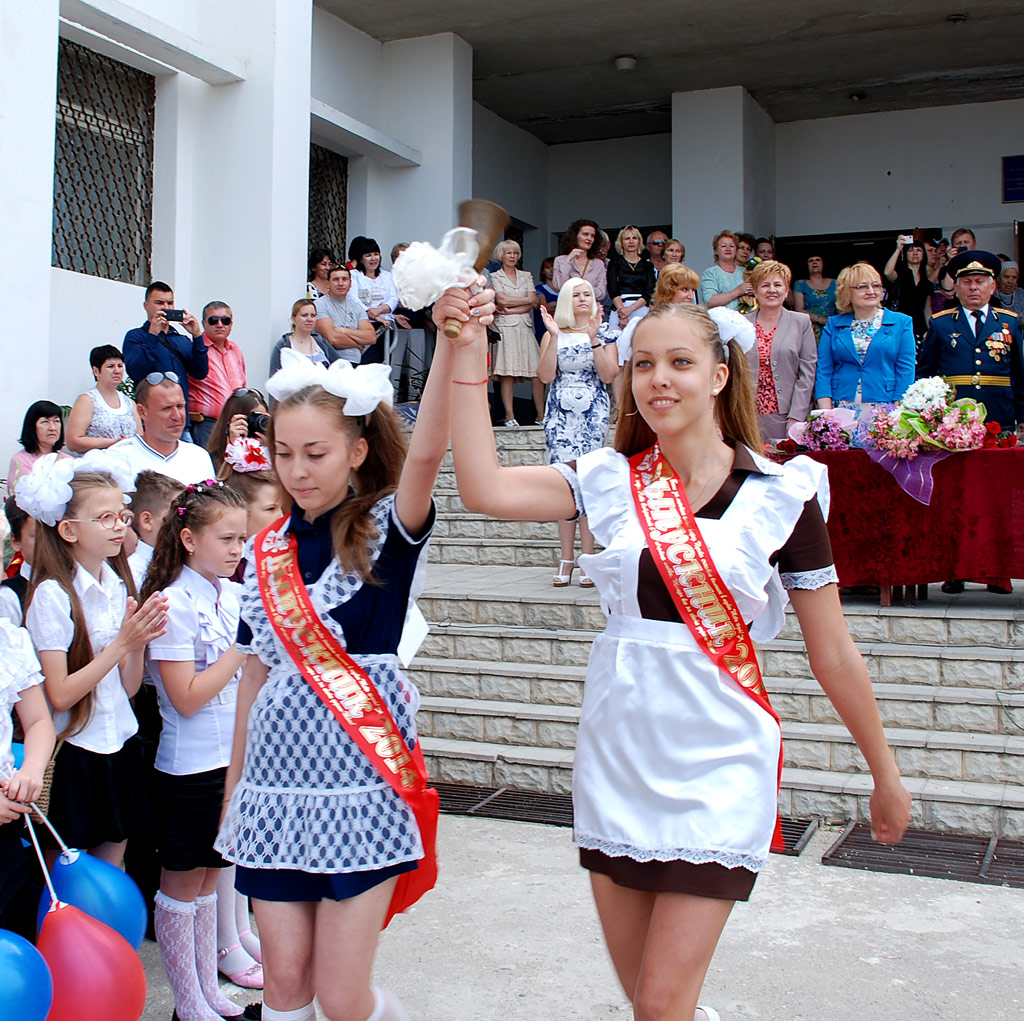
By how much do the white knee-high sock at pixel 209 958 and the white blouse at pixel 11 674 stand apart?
0.76 m

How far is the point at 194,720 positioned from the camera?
302cm

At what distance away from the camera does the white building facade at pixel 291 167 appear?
25.1 ft

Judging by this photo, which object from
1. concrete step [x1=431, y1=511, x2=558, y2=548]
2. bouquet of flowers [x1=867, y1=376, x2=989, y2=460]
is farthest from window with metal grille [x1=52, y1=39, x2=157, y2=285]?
bouquet of flowers [x1=867, y1=376, x2=989, y2=460]

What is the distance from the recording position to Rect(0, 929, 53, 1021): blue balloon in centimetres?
221

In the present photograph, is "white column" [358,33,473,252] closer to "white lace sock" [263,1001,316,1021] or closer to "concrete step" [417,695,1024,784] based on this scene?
"concrete step" [417,695,1024,784]

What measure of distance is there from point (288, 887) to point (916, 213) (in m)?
15.0

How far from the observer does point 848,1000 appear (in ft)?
10.3

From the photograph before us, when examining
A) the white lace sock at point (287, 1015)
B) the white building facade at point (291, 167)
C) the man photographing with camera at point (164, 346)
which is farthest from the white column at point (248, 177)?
the white lace sock at point (287, 1015)

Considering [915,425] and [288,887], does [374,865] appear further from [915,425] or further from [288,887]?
[915,425]

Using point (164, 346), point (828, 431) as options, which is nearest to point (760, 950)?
point (828, 431)

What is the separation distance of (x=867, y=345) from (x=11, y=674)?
17.9 feet

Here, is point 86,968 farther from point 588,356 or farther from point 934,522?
point 588,356

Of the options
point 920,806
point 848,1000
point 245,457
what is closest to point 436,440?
point 245,457

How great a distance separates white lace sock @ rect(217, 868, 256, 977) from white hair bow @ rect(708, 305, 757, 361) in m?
2.05
